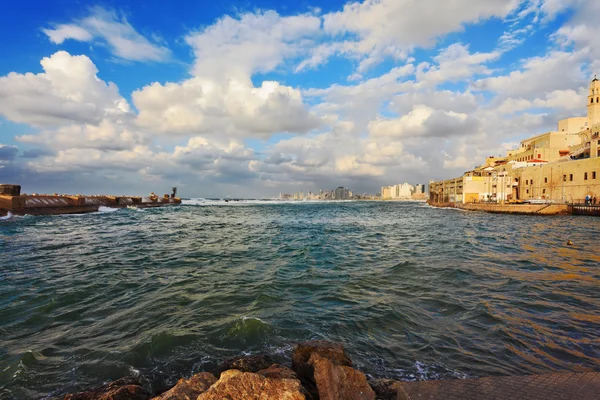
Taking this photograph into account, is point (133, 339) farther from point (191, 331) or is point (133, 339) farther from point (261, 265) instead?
point (261, 265)

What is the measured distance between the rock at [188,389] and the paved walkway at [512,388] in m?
2.29

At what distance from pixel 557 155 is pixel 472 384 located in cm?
9730

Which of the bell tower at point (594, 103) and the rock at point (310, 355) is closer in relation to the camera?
the rock at point (310, 355)

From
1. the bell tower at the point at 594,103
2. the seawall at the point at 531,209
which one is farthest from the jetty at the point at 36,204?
the bell tower at the point at 594,103

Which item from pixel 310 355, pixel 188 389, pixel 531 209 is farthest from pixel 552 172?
pixel 188 389

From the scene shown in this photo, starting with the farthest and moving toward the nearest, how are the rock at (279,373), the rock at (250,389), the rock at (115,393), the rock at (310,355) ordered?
the rock at (310,355) < the rock at (279,373) < the rock at (115,393) < the rock at (250,389)

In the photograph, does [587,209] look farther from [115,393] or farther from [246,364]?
[115,393]

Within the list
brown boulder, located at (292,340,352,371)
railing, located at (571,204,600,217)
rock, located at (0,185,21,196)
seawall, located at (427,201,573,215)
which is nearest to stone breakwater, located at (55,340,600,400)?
brown boulder, located at (292,340,352,371)

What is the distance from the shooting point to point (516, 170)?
2763 inches

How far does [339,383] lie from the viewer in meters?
3.54

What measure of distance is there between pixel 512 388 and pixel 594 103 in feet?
355

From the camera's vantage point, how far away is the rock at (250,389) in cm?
310

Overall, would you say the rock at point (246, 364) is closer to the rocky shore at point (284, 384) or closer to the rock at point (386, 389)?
the rocky shore at point (284, 384)

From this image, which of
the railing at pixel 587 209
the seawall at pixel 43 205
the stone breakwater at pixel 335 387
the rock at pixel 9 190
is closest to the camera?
the stone breakwater at pixel 335 387
